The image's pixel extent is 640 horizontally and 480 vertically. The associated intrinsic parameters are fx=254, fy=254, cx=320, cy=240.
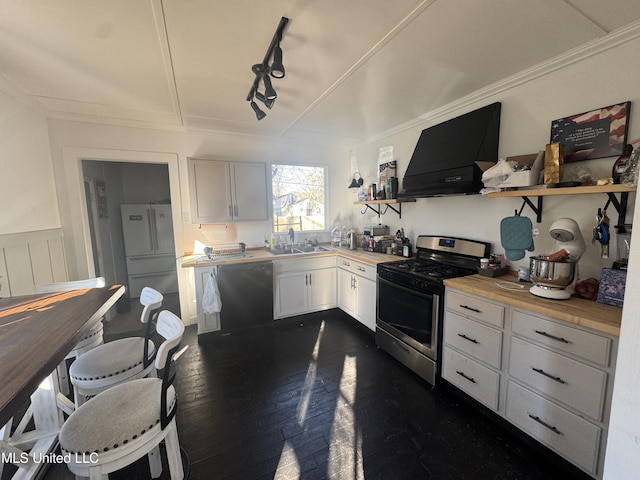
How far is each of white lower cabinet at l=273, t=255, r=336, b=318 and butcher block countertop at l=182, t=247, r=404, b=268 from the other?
78 millimetres

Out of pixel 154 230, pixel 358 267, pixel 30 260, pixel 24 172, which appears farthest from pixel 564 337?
pixel 154 230

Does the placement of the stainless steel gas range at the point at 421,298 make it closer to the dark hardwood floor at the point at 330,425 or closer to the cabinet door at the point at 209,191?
the dark hardwood floor at the point at 330,425

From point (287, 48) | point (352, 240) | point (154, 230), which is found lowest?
point (352, 240)

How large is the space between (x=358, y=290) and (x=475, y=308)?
4.71 feet

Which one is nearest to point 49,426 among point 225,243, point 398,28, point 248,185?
point 225,243

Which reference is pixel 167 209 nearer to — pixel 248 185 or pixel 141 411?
pixel 248 185

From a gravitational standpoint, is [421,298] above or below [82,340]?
above

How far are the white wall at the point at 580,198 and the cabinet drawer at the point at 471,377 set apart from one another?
0.91m

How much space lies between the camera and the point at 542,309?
1.42 meters

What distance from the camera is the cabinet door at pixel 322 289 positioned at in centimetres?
337

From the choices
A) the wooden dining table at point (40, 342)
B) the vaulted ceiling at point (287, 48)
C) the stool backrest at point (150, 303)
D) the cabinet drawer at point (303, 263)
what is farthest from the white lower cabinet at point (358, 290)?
the wooden dining table at point (40, 342)

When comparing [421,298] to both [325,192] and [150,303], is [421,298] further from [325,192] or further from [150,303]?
[325,192]

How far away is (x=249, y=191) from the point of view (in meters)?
3.33

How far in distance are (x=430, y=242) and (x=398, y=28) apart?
1.93 m
